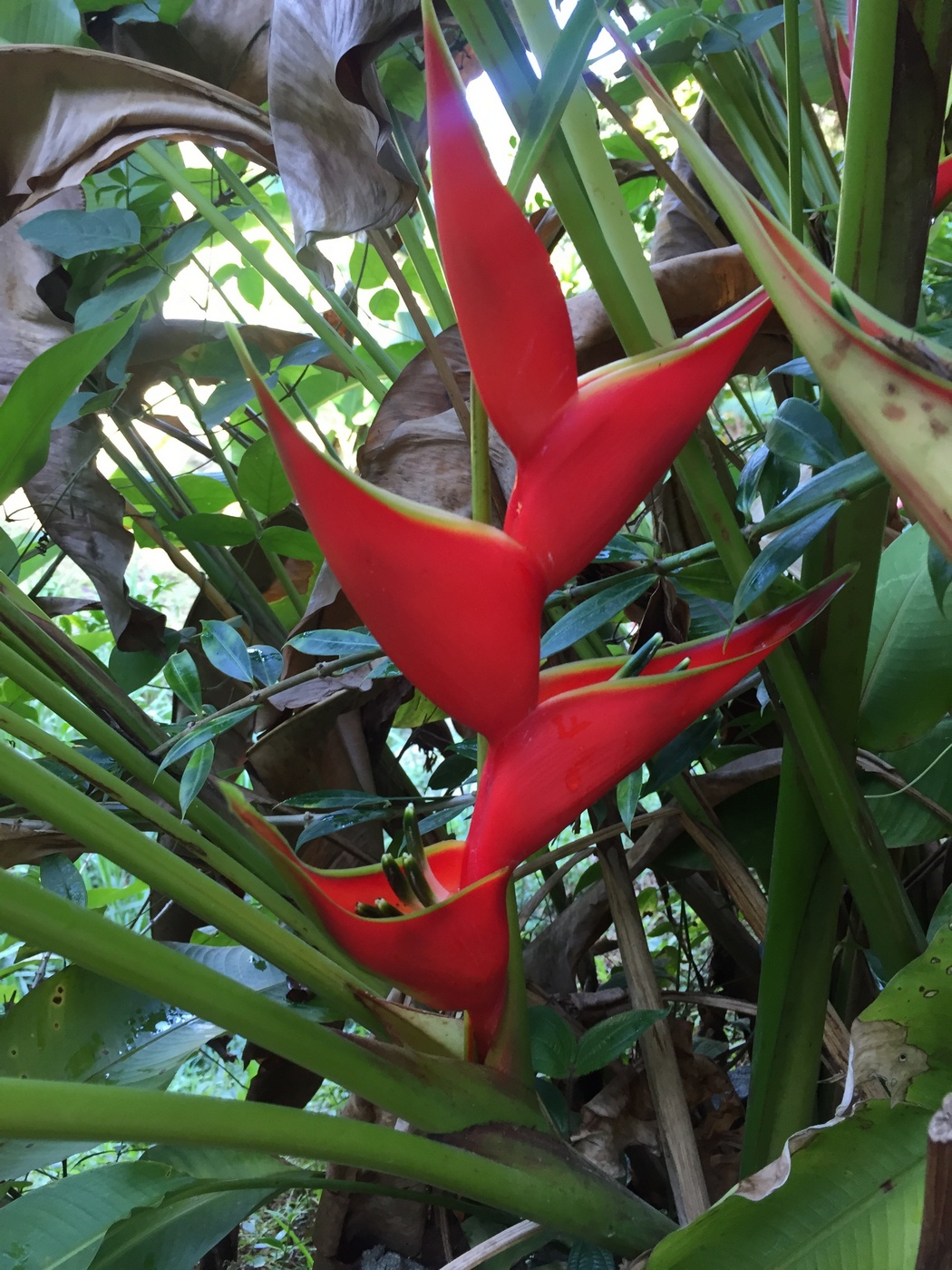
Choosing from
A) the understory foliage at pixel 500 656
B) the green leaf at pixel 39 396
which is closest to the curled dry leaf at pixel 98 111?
the understory foliage at pixel 500 656

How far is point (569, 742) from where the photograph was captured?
271 millimetres

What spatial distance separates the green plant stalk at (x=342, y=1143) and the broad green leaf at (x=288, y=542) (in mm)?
369

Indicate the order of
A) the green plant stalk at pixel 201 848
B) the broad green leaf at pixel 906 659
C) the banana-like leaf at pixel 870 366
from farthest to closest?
the broad green leaf at pixel 906 659, the green plant stalk at pixel 201 848, the banana-like leaf at pixel 870 366

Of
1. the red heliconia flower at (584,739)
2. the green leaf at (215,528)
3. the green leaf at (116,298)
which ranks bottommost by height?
the red heliconia flower at (584,739)

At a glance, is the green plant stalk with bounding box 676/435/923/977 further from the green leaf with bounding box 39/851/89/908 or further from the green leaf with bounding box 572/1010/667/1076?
the green leaf with bounding box 39/851/89/908

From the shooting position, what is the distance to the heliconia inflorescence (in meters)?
0.23

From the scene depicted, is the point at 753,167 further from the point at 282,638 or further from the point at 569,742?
the point at 282,638

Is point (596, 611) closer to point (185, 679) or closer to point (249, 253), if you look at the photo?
point (185, 679)

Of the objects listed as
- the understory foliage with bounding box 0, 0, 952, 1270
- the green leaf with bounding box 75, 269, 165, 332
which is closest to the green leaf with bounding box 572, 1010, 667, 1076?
the understory foliage with bounding box 0, 0, 952, 1270

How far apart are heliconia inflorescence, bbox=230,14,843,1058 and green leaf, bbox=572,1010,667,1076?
11 cm

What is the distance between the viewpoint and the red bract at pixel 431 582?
0.73 ft

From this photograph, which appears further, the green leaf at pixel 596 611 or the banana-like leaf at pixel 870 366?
the green leaf at pixel 596 611

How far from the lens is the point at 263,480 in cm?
59

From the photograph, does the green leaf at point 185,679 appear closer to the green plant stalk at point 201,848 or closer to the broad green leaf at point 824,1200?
the green plant stalk at point 201,848
